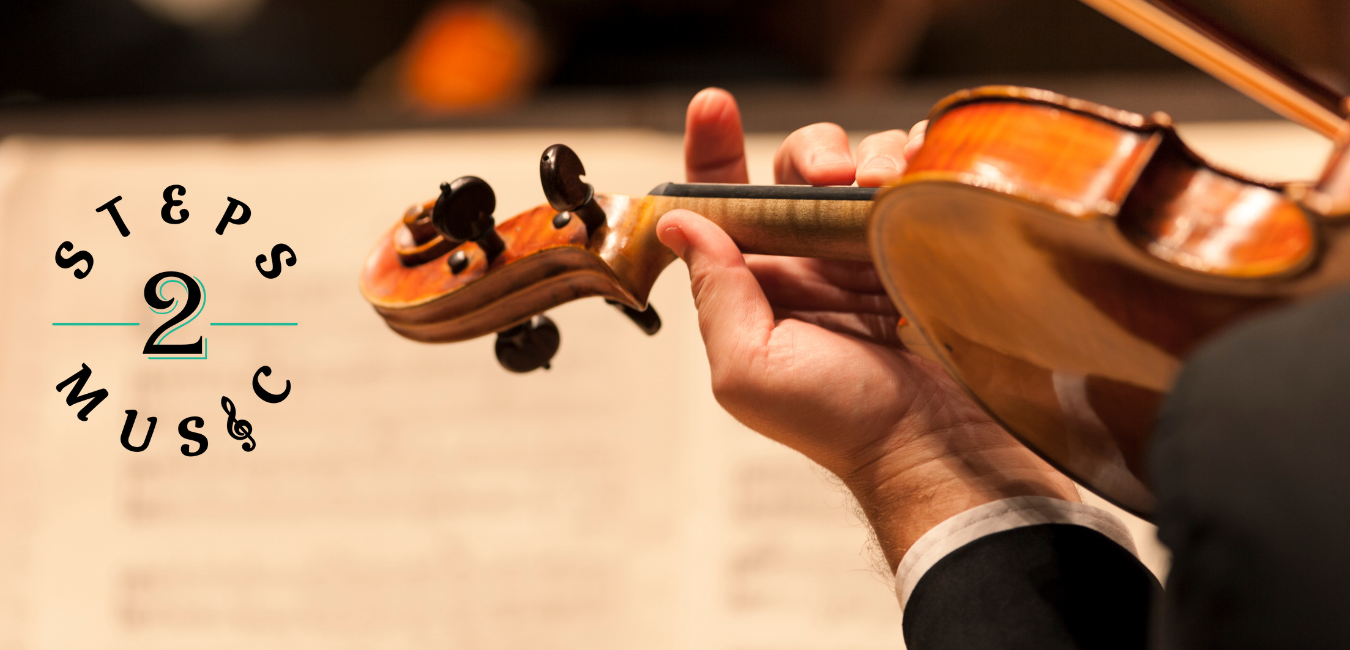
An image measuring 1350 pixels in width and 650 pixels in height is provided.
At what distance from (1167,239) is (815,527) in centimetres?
72

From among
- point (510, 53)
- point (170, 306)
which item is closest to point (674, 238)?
point (170, 306)

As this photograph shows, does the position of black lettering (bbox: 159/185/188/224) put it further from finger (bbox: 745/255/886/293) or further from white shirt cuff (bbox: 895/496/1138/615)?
white shirt cuff (bbox: 895/496/1138/615)

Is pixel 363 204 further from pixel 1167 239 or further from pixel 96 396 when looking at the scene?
pixel 1167 239

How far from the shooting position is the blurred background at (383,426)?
1.02m

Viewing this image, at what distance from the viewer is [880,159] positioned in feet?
1.99

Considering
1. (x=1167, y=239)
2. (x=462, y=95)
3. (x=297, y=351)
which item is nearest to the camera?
(x=1167, y=239)

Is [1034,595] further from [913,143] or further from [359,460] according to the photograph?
[359,460]

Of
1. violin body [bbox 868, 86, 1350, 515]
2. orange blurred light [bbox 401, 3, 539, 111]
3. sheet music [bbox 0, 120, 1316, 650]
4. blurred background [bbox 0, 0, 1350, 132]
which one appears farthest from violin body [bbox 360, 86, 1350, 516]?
orange blurred light [bbox 401, 3, 539, 111]

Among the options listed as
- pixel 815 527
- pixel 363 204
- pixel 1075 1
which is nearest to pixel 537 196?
pixel 363 204

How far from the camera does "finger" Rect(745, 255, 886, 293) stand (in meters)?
0.69

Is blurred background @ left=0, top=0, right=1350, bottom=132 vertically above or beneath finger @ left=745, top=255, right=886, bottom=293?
above

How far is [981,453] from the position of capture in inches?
23.5

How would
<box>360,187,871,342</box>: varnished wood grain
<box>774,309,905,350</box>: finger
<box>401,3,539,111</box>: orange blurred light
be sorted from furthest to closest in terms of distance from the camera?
<box>401,3,539,111</box>: orange blurred light → <box>774,309,905,350</box>: finger → <box>360,187,871,342</box>: varnished wood grain

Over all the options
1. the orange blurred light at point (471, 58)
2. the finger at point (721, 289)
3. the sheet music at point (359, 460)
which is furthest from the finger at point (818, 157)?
the orange blurred light at point (471, 58)
